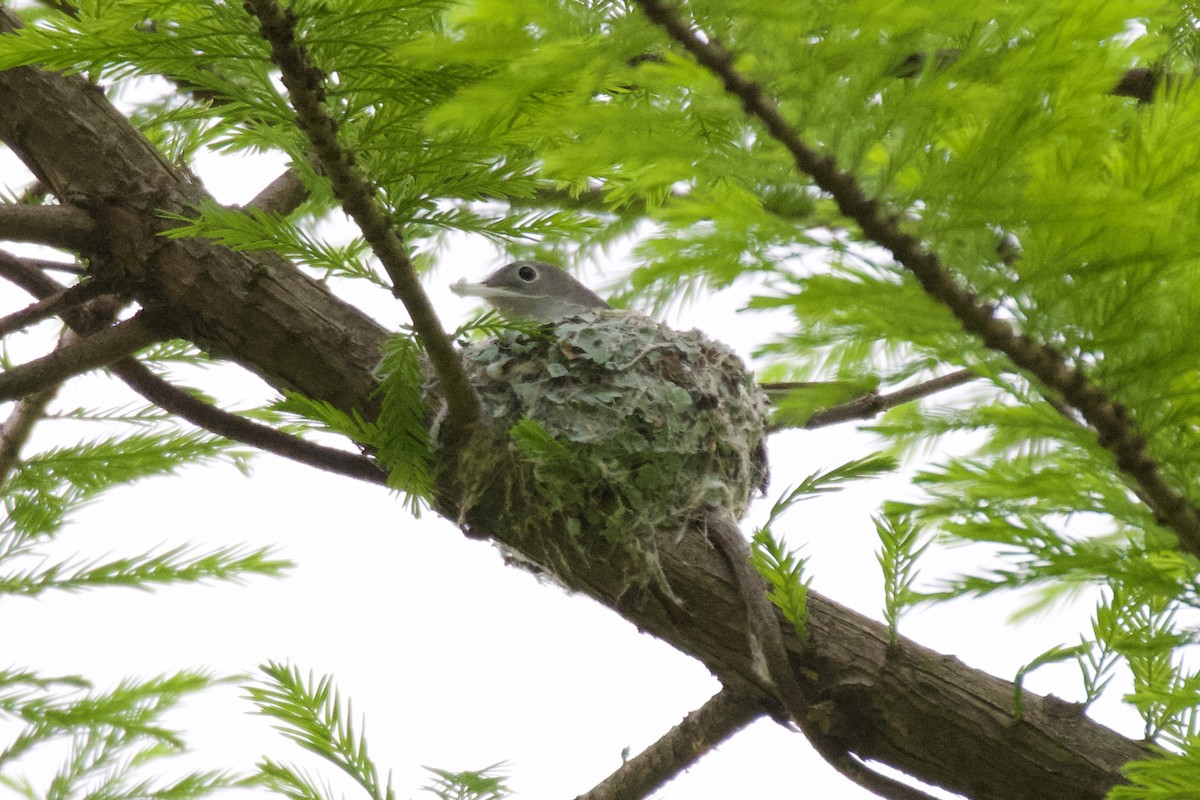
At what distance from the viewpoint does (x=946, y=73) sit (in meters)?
1.03

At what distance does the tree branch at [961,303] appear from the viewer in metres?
1.03

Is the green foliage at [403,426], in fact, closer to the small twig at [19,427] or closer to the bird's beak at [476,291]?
the small twig at [19,427]

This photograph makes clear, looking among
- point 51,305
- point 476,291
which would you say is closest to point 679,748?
point 51,305

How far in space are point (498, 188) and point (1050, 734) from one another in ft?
4.55

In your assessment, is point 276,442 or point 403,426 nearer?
point 403,426

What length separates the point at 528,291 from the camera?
4.18m

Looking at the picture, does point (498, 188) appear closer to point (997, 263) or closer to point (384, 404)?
point (384, 404)

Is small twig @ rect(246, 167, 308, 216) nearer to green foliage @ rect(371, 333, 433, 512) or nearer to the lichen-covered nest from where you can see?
the lichen-covered nest

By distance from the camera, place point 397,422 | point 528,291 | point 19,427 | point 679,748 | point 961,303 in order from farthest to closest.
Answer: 1. point 528,291
2. point 19,427
3. point 679,748
4. point 397,422
5. point 961,303

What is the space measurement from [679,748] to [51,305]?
165 cm

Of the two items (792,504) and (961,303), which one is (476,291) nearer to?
(792,504)

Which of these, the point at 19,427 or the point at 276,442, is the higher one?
the point at 19,427

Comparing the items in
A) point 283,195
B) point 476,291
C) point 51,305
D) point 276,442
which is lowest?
point 276,442

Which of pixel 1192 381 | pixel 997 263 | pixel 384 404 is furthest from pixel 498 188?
pixel 1192 381
